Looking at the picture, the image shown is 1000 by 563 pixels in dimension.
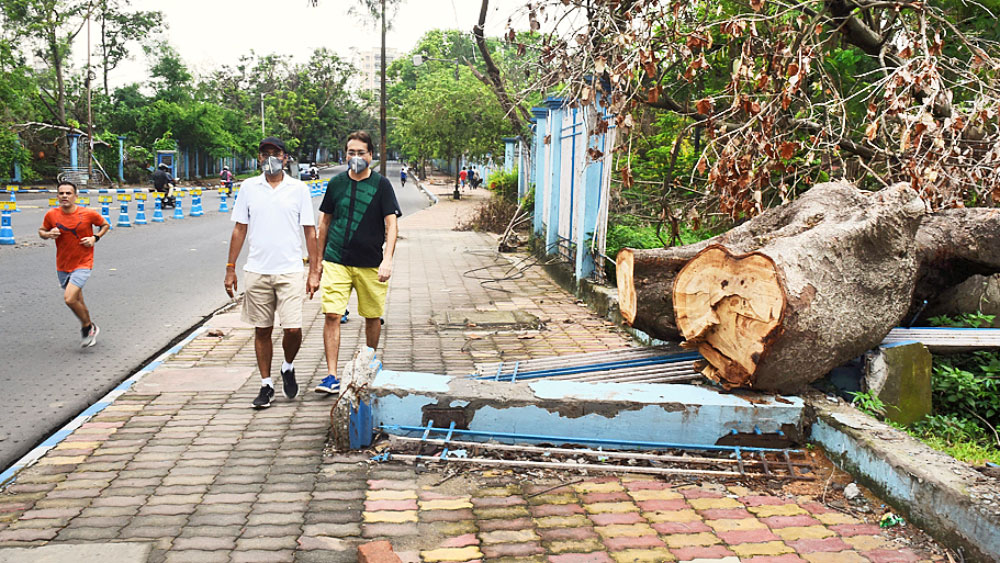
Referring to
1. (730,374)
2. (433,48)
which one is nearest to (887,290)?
(730,374)

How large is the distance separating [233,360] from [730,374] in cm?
405

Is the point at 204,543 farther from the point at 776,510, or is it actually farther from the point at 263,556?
the point at 776,510

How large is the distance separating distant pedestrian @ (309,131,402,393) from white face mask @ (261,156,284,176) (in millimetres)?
377

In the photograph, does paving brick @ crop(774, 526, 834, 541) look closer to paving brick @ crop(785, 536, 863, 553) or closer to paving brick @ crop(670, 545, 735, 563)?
paving brick @ crop(785, 536, 863, 553)

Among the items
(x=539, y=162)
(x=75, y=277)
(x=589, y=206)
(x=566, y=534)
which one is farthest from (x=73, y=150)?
(x=566, y=534)

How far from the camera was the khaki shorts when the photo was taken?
5.02 meters

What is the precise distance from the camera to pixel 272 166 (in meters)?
5.06

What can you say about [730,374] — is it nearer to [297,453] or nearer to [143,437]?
[297,453]

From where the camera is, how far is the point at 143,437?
14.3 ft

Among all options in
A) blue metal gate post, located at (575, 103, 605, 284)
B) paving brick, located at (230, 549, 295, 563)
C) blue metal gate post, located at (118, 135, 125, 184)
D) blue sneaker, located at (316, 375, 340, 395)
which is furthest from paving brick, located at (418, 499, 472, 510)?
blue metal gate post, located at (118, 135, 125, 184)

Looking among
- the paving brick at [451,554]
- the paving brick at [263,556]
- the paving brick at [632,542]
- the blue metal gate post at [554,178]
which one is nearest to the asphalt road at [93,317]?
the paving brick at [263,556]

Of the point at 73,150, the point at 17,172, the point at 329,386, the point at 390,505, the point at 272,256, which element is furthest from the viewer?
the point at 73,150

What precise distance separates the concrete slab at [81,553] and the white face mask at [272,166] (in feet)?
8.73

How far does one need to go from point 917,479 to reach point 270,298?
12.6 ft
